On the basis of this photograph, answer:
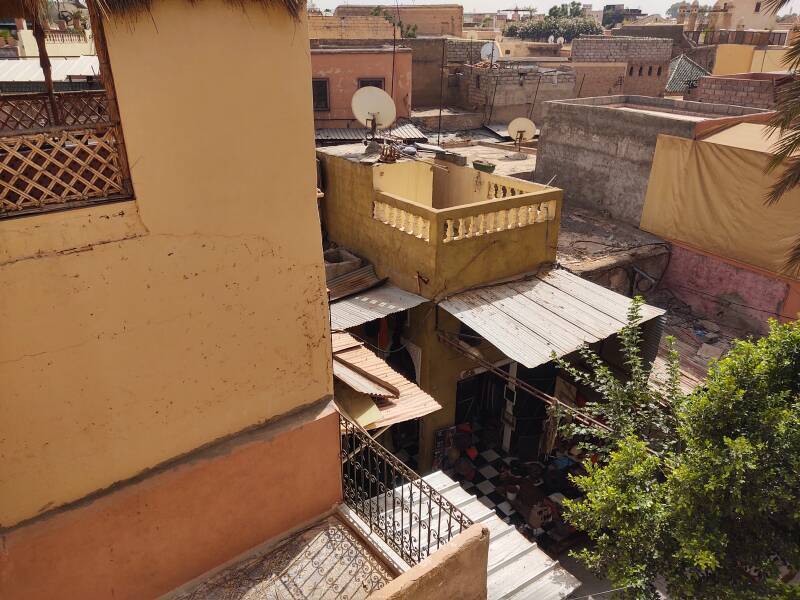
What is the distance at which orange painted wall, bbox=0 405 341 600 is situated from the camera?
4289mm

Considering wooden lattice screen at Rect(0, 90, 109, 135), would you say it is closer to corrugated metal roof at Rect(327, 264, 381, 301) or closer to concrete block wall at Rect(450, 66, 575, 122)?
corrugated metal roof at Rect(327, 264, 381, 301)

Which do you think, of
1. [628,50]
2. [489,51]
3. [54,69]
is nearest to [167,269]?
[54,69]

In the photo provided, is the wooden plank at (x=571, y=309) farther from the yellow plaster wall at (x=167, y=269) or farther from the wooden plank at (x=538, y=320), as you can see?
the yellow plaster wall at (x=167, y=269)

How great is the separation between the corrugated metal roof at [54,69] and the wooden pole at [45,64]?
20.9 ft

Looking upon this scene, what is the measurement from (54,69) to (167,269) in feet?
31.5

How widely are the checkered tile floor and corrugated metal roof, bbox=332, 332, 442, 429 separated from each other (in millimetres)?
3480

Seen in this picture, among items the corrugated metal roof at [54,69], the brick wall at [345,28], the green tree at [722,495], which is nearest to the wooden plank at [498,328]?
the green tree at [722,495]

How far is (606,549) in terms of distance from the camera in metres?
5.42

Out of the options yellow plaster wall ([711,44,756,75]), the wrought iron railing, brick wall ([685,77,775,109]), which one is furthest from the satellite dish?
yellow plaster wall ([711,44,756,75])

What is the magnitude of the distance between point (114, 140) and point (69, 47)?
16.9 m

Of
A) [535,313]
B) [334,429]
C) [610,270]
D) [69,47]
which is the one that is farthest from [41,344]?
[69,47]

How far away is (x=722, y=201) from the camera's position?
1166cm

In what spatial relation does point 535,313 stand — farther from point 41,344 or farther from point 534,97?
point 534,97

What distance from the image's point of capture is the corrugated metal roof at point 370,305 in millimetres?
8625
